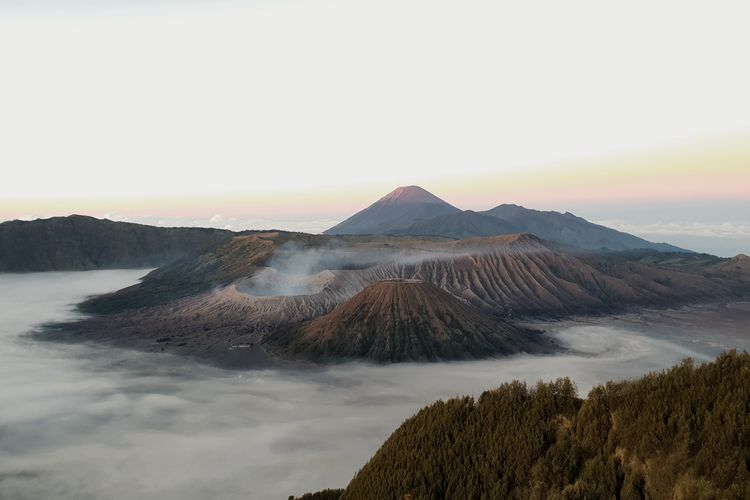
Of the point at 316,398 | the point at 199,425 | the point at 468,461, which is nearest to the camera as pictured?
the point at 468,461

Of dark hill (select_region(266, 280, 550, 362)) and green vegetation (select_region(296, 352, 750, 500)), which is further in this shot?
dark hill (select_region(266, 280, 550, 362))

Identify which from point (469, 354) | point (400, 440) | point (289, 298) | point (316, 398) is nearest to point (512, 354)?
point (469, 354)

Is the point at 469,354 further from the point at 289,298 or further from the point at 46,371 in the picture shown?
the point at 46,371

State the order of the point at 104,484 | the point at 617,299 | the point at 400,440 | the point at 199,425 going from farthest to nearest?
the point at 617,299
the point at 199,425
the point at 104,484
the point at 400,440

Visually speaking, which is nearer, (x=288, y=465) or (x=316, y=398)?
(x=288, y=465)

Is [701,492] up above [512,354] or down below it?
above
